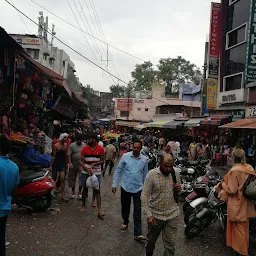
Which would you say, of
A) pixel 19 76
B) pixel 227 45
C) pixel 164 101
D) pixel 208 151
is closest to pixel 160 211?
pixel 19 76

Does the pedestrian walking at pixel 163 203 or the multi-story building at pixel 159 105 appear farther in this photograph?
the multi-story building at pixel 159 105

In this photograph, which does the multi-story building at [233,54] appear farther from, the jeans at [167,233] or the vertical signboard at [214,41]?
the jeans at [167,233]

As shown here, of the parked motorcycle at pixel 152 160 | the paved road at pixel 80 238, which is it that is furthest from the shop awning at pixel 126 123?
the paved road at pixel 80 238

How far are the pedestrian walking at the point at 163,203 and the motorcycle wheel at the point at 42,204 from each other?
3.05m

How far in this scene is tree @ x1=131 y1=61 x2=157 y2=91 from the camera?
193ft

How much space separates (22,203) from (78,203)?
1.58m

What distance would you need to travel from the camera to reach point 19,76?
8.59 m

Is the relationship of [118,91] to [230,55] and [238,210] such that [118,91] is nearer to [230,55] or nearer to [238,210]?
[230,55]

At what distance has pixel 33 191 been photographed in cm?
591

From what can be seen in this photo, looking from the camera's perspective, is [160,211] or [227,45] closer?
[160,211]

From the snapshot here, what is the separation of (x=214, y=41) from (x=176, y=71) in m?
37.6

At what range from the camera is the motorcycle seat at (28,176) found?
19.4ft

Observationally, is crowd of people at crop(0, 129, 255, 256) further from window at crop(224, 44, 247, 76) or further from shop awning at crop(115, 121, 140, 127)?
shop awning at crop(115, 121, 140, 127)

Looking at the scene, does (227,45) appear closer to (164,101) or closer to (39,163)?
(39,163)
